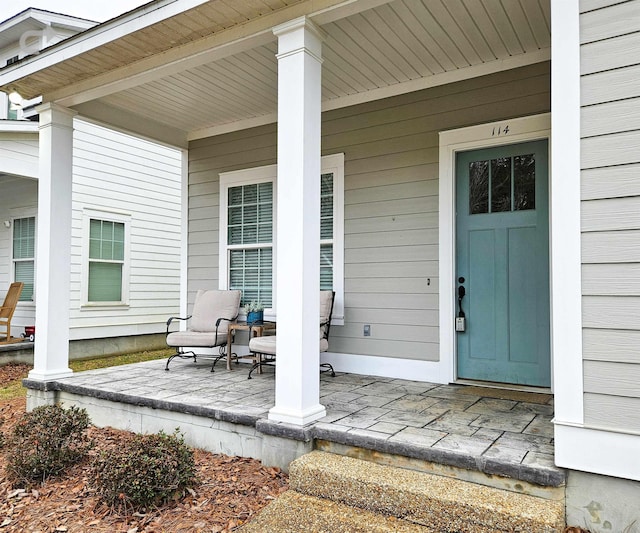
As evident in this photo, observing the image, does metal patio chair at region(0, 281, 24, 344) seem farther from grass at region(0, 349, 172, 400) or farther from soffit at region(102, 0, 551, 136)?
soffit at region(102, 0, 551, 136)

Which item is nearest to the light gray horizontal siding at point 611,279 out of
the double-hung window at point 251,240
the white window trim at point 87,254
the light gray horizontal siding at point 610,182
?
the light gray horizontal siding at point 610,182

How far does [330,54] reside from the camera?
399 cm

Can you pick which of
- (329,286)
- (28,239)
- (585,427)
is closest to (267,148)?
(329,286)

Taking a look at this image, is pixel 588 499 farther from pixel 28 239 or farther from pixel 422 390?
pixel 28 239

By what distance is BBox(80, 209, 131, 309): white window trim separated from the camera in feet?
24.4

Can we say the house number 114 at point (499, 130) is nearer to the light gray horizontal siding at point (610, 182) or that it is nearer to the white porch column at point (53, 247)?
the light gray horizontal siding at point (610, 182)

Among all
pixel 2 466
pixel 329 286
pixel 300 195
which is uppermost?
pixel 300 195

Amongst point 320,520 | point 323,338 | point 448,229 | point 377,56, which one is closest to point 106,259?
point 323,338

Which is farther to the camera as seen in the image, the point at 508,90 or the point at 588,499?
the point at 508,90

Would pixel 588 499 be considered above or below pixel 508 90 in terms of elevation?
below

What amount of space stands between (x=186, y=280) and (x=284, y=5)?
3943mm

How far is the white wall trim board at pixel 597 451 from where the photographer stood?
2.05 metres

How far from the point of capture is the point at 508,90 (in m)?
4.02

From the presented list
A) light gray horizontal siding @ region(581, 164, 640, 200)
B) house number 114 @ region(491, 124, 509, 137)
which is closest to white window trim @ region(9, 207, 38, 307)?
house number 114 @ region(491, 124, 509, 137)
